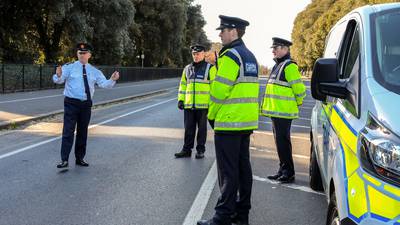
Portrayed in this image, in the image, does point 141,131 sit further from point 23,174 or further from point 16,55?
point 16,55

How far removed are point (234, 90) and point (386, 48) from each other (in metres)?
1.50

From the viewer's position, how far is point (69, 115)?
7387 mm

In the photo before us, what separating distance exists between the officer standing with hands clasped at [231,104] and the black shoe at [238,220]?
18 cm

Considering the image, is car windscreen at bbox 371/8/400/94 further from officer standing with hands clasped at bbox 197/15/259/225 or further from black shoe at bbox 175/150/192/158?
black shoe at bbox 175/150/192/158

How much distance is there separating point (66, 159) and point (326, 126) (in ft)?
14.3

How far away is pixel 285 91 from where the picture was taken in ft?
21.6

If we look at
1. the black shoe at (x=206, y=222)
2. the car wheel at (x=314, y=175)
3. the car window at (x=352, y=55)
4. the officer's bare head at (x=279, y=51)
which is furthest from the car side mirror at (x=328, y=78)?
the officer's bare head at (x=279, y=51)

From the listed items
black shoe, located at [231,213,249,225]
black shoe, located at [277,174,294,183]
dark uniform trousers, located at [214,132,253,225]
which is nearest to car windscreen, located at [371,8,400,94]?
dark uniform trousers, located at [214,132,253,225]

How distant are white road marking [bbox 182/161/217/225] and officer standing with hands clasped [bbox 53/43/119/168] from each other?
202 cm

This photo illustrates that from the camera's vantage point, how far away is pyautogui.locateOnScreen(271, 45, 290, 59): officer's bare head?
21.8 feet

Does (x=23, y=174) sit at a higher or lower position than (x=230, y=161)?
lower

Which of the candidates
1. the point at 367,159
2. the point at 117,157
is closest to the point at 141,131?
the point at 117,157

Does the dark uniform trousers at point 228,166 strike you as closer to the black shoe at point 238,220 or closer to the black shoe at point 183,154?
the black shoe at point 238,220

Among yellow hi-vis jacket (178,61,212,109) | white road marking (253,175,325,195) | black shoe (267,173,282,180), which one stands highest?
yellow hi-vis jacket (178,61,212,109)
